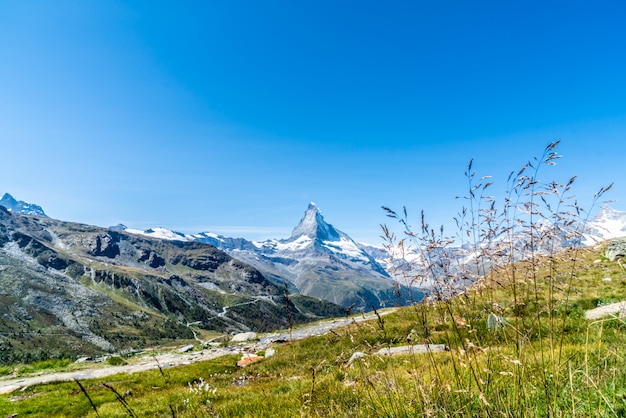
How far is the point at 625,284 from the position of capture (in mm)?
17969

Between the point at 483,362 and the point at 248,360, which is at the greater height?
the point at 483,362

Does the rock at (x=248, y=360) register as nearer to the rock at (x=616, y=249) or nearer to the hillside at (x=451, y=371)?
the hillside at (x=451, y=371)

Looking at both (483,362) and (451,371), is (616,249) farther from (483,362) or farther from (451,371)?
(451,371)

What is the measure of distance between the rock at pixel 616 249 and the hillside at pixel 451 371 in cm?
173

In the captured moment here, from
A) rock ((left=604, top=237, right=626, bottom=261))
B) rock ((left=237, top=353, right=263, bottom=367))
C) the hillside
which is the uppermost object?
rock ((left=604, top=237, right=626, bottom=261))

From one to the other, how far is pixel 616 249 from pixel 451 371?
28.4 meters

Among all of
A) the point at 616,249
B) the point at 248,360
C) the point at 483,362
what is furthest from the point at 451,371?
the point at 616,249

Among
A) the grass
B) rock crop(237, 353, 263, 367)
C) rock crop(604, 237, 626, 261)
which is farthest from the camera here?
rock crop(604, 237, 626, 261)

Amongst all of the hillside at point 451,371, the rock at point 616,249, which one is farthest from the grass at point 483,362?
the rock at point 616,249

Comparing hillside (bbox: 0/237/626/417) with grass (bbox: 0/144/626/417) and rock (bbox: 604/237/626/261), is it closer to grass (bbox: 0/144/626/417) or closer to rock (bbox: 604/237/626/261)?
grass (bbox: 0/144/626/417)

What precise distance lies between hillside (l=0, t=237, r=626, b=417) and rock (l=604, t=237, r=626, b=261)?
5.66 ft

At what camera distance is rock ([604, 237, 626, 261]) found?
24.8 m

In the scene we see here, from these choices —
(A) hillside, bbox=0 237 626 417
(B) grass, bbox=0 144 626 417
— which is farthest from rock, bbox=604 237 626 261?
(B) grass, bbox=0 144 626 417

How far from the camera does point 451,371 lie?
6441 millimetres
